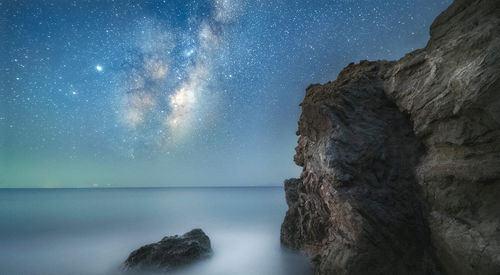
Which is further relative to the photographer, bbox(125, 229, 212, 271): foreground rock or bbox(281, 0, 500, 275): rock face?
bbox(125, 229, 212, 271): foreground rock

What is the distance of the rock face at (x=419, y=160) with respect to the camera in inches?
190

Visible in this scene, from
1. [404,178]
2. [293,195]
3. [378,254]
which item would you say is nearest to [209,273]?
[293,195]

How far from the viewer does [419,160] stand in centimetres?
680

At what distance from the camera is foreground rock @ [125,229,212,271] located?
34.8ft

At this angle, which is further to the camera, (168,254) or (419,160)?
(168,254)

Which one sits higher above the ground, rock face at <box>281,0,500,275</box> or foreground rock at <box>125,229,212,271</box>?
rock face at <box>281,0,500,275</box>

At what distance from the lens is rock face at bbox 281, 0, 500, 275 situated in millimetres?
4816

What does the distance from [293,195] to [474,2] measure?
492 inches

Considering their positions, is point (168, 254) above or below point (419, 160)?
below

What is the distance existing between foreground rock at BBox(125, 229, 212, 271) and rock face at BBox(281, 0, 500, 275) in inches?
284

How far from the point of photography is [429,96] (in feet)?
20.9

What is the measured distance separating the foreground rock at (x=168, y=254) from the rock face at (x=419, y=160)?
7.21 m

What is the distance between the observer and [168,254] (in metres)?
11.0

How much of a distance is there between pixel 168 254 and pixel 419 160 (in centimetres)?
1343
